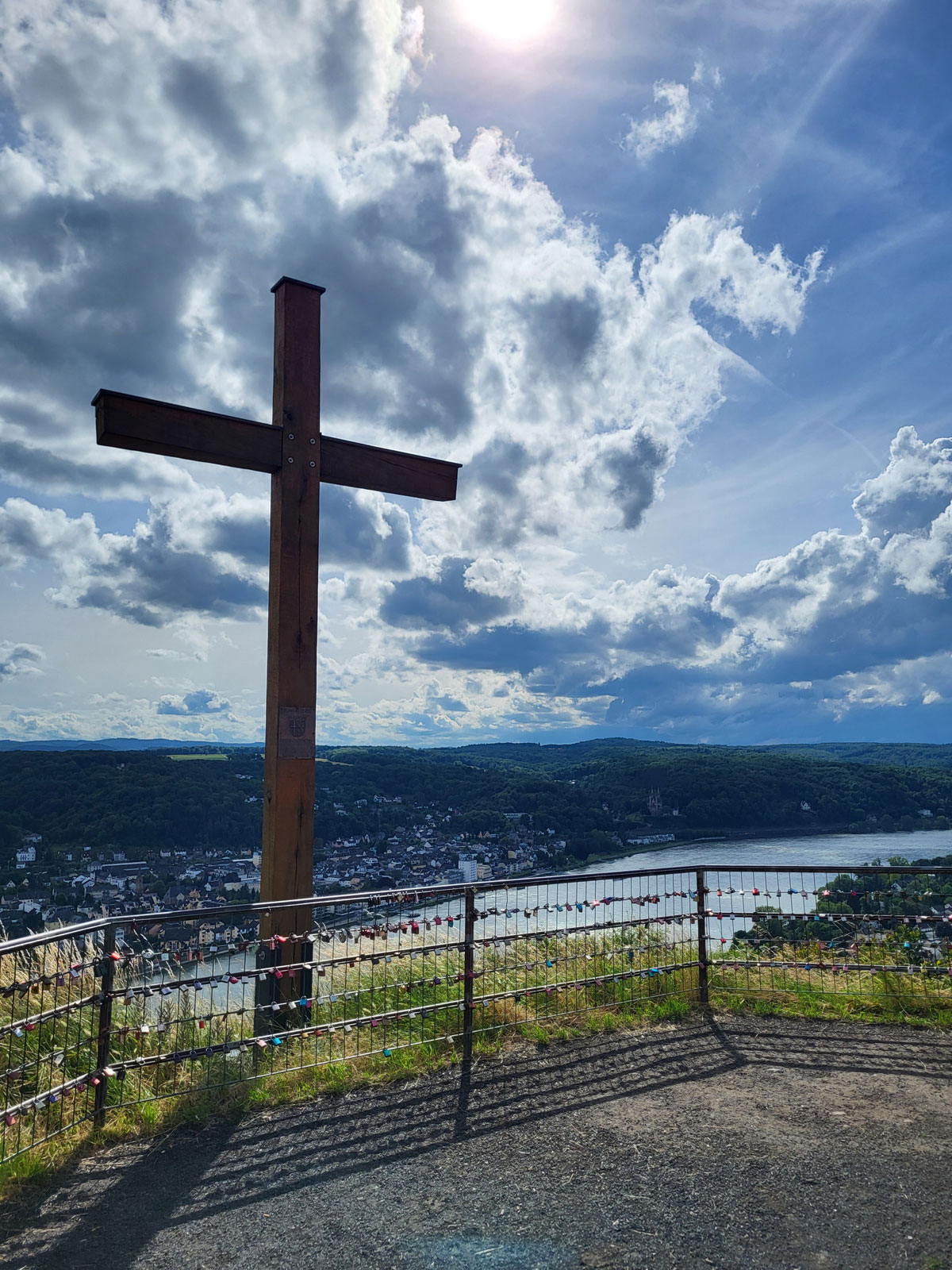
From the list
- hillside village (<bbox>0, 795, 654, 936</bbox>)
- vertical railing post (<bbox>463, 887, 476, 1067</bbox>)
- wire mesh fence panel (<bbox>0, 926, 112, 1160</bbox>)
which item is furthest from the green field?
vertical railing post (<bbox>463, 887, 476, 1067</bbox>)

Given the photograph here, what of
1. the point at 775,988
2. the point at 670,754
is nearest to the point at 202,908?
the point at 775,988

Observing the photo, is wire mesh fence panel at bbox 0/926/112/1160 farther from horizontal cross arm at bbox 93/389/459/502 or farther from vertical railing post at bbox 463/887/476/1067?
horizontal cross arm at bbox 93/389/459/502

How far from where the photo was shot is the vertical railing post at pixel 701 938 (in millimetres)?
6172

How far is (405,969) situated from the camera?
6.34m

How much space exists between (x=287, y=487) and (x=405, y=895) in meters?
2.83

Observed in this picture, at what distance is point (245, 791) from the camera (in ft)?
77.8

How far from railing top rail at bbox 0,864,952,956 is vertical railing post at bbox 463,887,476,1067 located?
71 mm

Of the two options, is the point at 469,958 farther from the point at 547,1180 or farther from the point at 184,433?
the point at 184,433

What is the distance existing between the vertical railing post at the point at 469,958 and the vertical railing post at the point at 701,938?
6.39ft

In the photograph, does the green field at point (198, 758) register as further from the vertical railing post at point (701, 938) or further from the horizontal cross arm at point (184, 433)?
the vertical railing post at point (701, 938)

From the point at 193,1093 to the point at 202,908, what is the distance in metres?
0.98

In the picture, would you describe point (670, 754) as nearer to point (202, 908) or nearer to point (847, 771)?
point (847, 771)

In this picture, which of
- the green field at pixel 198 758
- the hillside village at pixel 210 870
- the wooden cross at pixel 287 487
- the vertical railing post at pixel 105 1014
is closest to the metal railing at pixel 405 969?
the vertical railing post at pixel 105 1014

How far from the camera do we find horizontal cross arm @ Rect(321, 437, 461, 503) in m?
5.85
